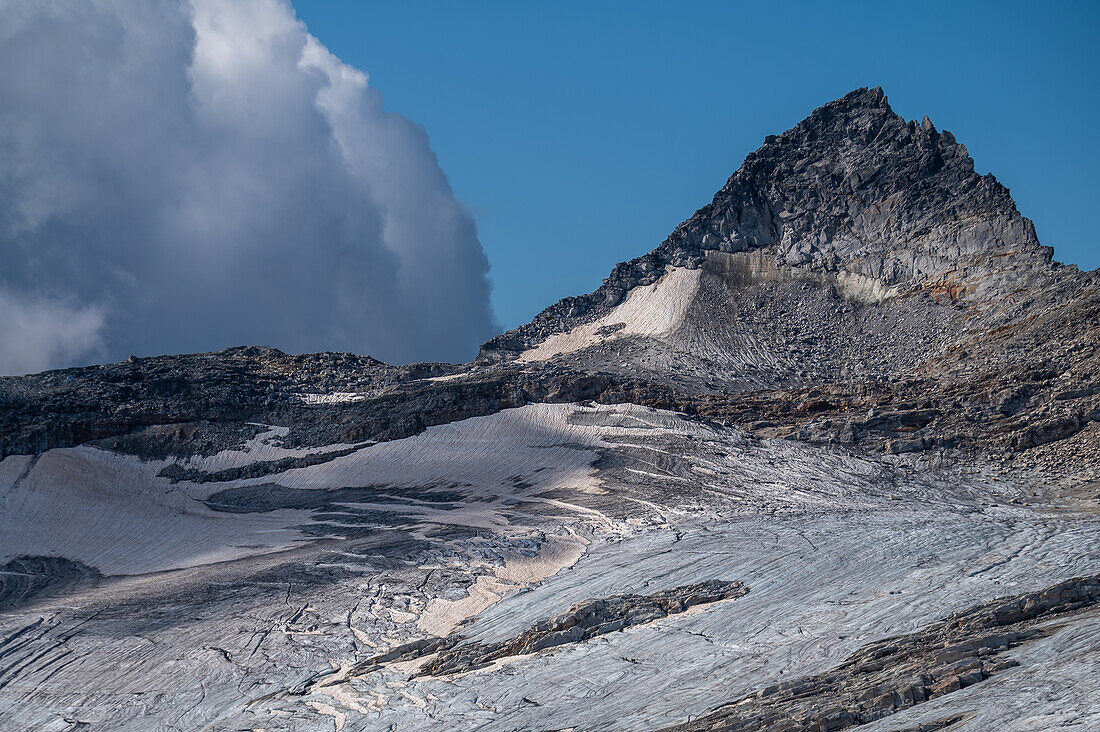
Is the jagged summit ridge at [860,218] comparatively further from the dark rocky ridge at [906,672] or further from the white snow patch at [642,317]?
the dark rocky ridge at [906,672]

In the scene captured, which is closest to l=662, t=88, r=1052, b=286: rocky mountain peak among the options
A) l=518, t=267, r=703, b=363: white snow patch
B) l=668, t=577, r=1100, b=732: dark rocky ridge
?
l=518, t=267, r=703, b=363: white snow patch

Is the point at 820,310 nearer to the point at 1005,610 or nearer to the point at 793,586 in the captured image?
the point at 793,586

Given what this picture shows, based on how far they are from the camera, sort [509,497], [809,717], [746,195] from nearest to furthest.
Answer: [809,717]
[509,497]
[746,195]

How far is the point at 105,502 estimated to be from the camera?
49375mm

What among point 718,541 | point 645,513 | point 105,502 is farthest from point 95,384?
point 718,541

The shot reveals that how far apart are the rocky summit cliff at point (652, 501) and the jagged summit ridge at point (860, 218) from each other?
27cm

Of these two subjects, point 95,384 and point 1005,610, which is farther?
point 95,384

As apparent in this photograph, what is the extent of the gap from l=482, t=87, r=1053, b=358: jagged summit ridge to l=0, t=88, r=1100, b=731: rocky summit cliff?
0.27 m

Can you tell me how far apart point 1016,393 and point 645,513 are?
2155cm

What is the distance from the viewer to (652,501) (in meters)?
43.7

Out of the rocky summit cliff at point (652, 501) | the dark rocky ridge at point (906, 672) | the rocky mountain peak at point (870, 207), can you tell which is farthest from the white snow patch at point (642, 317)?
the dark rocky ridge at point (906, 672)

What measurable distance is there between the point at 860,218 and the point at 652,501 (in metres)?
43.8

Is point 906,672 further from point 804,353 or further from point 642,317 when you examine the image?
point 642,317

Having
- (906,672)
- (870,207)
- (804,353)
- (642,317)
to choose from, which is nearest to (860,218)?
(870,207)
